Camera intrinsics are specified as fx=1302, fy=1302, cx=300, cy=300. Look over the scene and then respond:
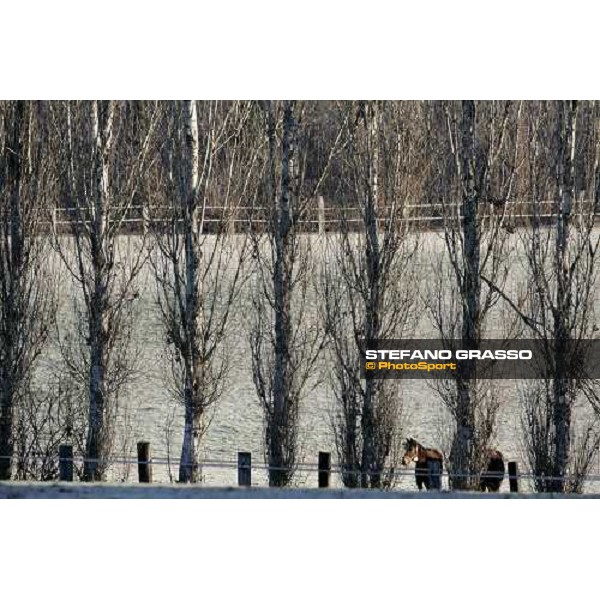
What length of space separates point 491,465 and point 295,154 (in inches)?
131

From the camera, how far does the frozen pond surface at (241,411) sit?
38.4 ft

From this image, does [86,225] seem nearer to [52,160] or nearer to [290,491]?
[52,160]

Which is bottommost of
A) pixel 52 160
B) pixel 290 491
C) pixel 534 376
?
pixel 290 491

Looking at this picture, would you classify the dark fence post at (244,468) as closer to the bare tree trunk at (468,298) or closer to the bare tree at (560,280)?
the bare tree trunk at (468,298)

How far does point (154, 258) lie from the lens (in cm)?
1197

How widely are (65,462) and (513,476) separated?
4.06 metres

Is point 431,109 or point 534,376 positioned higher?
point 431,109

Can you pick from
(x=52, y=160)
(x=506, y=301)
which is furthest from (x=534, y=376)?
(x=52, y=160)

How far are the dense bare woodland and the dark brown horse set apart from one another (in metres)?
0.11

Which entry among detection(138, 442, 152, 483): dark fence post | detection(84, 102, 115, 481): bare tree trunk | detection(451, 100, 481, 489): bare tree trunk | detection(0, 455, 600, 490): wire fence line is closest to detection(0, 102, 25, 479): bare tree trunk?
detection(0, 455, 600, 490): wire fence line

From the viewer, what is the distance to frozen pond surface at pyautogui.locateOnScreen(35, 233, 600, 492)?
1171cm

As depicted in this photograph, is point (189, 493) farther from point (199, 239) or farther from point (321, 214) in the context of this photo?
point (321, 214)

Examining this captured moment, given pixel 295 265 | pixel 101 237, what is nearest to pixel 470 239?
pixel 295 265

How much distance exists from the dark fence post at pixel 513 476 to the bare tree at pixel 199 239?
8.91ft
